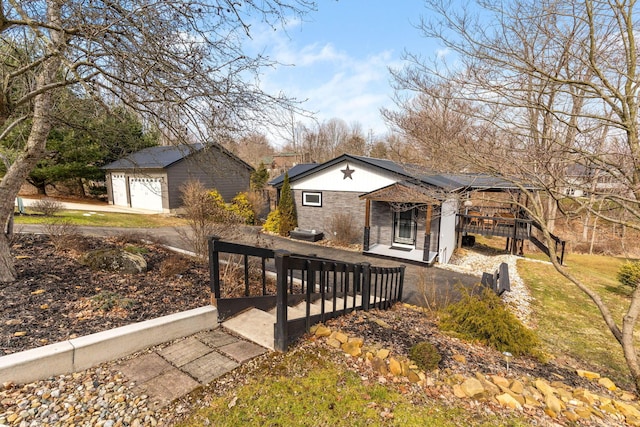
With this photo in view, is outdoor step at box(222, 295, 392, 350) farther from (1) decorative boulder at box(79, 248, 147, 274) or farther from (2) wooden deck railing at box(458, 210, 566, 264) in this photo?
(2) wooden deck railing at box(458, 210, 566, 264)

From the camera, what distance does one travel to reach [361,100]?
9531 millimetres

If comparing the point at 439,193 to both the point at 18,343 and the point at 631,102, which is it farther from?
the point at 18,343

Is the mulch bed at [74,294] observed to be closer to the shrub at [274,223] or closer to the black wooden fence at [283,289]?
the black wooden fence at [283,289]

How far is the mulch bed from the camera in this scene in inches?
122

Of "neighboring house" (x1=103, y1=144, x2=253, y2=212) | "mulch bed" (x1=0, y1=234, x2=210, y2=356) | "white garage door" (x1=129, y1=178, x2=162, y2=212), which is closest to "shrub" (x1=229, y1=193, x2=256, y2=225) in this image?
"neighboring house" (x1=103, y1=144, x2=253, y2=212)

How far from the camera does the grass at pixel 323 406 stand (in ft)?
7.38

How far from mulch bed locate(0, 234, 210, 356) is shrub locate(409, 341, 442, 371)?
280 centimetres

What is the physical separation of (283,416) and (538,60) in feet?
16.9

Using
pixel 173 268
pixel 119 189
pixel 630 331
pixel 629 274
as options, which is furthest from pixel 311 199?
pixel 119 189

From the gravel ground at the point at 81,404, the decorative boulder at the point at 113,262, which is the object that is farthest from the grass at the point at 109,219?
the gravel ground at the point at 81,404

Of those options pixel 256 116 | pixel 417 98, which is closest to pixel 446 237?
pixel 417 98

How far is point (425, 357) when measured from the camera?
3.00 meters

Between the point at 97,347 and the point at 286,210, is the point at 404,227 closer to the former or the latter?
the point at 286,210

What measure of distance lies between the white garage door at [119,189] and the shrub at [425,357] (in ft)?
76.3
